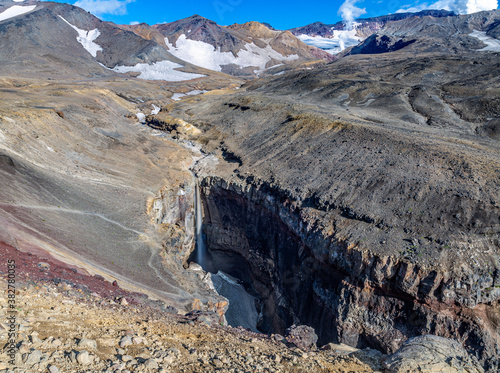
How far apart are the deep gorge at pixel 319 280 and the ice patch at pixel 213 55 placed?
138068 mm

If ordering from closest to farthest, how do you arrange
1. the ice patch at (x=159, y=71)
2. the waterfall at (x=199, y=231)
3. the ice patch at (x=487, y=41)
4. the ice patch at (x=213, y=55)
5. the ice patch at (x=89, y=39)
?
the waterfall at (x=199, y=231) < the ice patch at (x=487, y=41) < the ice patch at (x=159, y=71) < the ice patch at (x=89, y=39) < the ice patch at (x=213, y=55)

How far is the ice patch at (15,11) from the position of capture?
115 m

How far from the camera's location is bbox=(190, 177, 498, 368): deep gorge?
1409 cm

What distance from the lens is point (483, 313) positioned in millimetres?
13656

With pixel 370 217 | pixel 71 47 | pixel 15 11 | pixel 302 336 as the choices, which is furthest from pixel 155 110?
pixel 15 11

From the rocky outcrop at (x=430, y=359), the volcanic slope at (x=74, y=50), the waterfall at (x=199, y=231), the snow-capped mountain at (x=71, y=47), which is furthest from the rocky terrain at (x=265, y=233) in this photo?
the snow-capped mountain at (x=71, y=47)

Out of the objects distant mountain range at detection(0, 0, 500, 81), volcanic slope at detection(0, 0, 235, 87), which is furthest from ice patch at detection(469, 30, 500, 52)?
volcanic slope at detection(0, 0, 235, 87)

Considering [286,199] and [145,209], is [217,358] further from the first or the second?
[145,209]

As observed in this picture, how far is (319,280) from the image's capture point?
741 inches

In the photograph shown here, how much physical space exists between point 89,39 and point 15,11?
29.2 m

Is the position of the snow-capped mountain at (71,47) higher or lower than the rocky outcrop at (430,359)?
higher

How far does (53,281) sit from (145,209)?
13.8 meters

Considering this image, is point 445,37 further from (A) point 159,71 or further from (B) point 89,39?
(B) point 89,39

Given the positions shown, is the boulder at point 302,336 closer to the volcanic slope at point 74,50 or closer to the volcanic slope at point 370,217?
the volcanic slope at point 370,217
